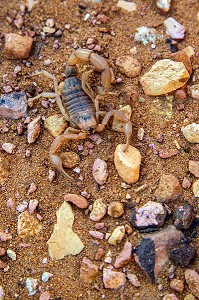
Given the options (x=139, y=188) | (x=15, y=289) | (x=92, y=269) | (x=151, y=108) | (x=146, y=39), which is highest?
(x=146, y=39)

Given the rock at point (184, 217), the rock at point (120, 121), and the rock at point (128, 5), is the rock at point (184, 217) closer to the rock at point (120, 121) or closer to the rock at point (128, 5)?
the rock at point (120, 121)

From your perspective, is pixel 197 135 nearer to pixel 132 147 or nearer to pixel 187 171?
pixel 187 171

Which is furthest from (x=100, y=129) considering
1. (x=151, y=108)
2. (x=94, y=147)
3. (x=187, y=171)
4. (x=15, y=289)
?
(x=15, y=289)

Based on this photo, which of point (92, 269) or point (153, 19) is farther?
point (153, 19)

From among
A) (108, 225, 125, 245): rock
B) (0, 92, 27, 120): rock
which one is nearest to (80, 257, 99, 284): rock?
(108, 225, 125, 245): rock

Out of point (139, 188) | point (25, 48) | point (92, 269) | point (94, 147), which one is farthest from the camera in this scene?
point (25, 48)

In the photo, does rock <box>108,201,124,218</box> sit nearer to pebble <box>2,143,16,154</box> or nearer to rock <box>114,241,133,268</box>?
rock <box>114,241,133,268</box>

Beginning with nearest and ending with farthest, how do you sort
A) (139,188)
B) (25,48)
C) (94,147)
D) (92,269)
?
(92,269) → (139,188) → (94,147) → (25,48)
